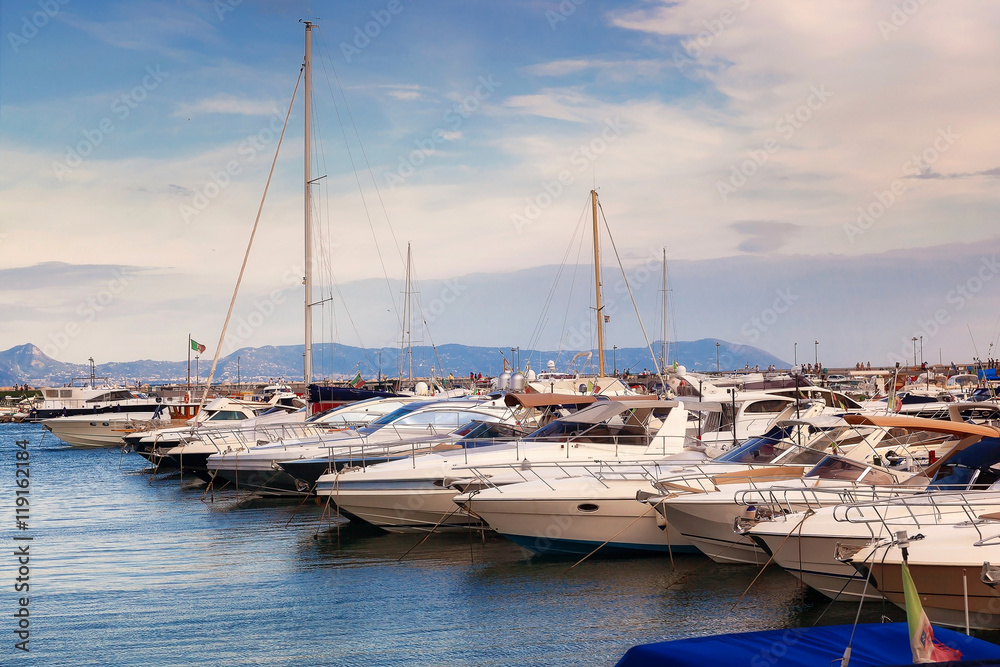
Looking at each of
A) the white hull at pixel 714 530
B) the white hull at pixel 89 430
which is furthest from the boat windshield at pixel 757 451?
the white hull at pixel 89 430

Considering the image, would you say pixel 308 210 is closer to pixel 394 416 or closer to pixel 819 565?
pixel 394 416

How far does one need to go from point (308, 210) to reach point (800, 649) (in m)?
27.9

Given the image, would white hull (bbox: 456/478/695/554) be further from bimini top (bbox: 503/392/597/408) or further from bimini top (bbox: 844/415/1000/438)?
bimini top (bbox: 503/392/597/408)

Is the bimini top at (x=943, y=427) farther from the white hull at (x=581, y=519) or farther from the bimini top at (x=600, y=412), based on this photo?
the bimini top at (x=600, y=412)

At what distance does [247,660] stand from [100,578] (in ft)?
21.6

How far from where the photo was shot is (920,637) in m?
6.46

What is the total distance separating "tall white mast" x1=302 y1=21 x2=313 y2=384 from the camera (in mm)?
30844

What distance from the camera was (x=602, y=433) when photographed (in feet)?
67.7

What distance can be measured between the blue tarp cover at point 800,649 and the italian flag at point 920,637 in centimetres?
18

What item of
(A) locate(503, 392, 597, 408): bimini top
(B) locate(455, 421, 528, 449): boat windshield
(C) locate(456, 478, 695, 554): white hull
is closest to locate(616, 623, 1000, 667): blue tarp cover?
(C) locate(456, 478, 695, 554): white hull

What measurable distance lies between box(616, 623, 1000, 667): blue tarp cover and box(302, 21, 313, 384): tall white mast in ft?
78.4

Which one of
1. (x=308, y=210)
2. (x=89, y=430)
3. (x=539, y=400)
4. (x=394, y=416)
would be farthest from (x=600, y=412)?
(x=89, y=430)

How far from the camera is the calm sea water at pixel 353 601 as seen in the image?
11844 millimetres

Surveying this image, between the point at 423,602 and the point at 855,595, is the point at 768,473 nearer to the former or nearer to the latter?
the point at 855,595
